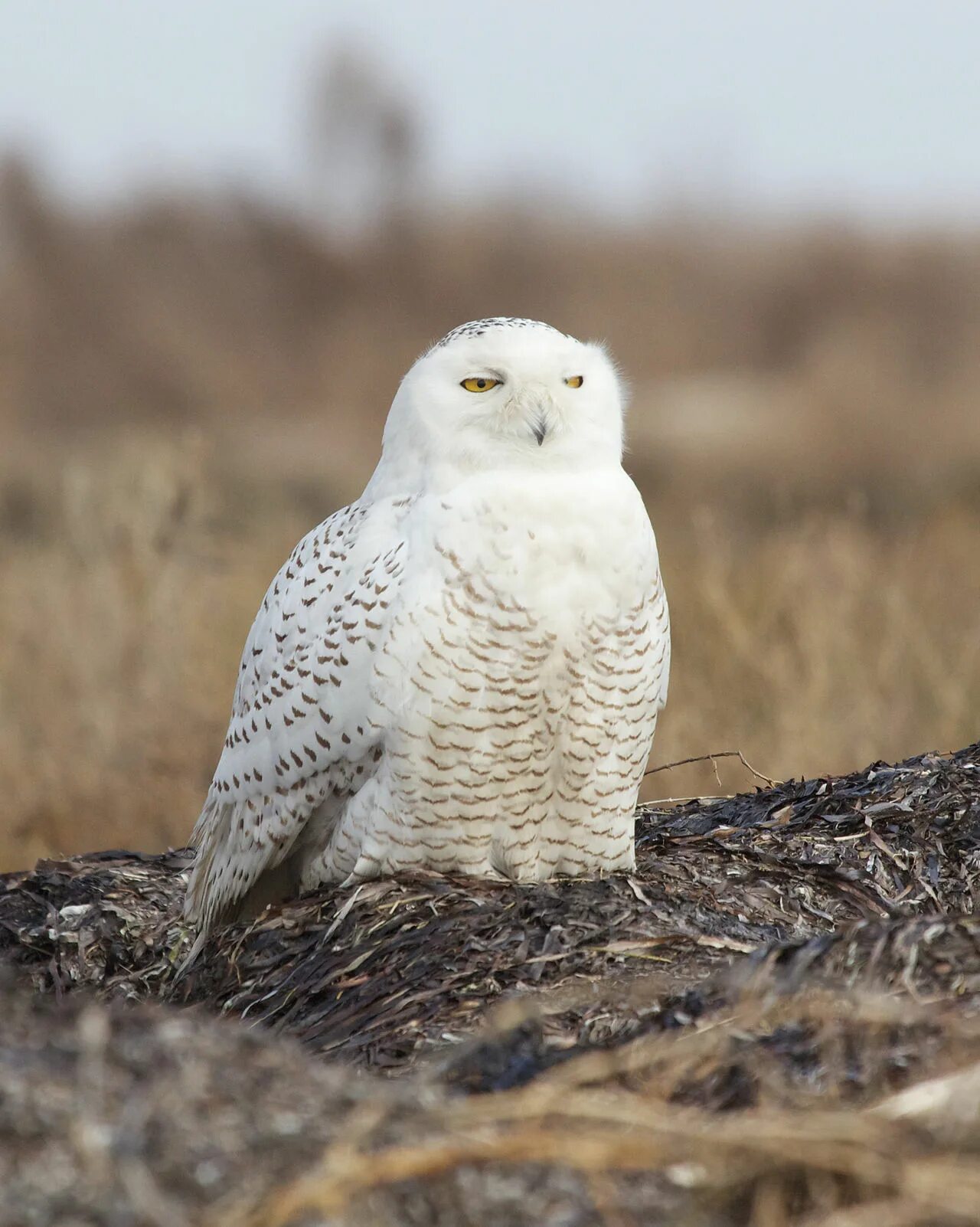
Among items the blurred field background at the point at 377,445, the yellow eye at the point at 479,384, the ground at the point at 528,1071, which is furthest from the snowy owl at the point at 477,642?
the blurred field background at the point at 377,445

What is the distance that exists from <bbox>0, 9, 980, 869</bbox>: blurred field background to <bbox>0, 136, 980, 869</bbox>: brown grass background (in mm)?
25

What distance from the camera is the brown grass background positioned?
6.57m

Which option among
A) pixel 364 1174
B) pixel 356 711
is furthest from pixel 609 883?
pixel 364 1174

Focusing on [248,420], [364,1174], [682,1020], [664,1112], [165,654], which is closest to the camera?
[364,1174]

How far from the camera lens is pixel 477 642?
2932mm

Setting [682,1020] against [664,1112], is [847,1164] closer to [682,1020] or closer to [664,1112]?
[664,1112]

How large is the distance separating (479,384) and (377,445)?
12450mm

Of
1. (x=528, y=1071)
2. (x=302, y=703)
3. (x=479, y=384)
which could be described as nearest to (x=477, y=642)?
(x=302, y=703)

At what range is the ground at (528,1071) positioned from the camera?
4.59 feet

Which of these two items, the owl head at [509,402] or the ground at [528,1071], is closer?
the ground at [528,1071]

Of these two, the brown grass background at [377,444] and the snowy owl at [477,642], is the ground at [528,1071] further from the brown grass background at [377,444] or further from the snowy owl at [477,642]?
the brown grass background at [377,444]

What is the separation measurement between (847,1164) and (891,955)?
724 mm

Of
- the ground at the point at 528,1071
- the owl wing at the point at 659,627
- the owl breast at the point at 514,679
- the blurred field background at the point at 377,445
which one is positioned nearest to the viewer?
the ground at the point at 528,1071

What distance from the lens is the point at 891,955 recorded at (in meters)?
2.12
